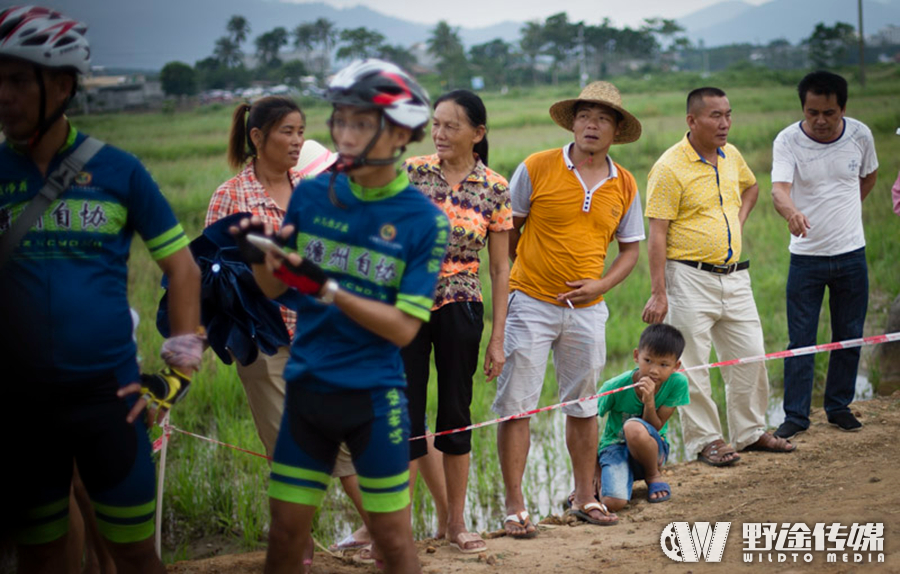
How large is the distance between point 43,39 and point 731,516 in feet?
11.7

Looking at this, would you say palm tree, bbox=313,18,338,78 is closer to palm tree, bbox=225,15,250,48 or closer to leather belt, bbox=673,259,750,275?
palm tree, bbox=225,15,250,48

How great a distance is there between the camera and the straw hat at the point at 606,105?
456 cm

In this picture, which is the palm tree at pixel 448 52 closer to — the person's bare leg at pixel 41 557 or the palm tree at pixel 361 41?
the palm tree at pixel 361 41

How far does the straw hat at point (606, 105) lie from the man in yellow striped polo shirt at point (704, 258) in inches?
16.2

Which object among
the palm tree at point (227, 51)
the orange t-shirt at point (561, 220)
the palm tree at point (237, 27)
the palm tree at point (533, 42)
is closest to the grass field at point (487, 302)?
the orange t-shirt at point (561, 220)

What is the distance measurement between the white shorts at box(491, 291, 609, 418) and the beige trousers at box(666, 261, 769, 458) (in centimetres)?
87

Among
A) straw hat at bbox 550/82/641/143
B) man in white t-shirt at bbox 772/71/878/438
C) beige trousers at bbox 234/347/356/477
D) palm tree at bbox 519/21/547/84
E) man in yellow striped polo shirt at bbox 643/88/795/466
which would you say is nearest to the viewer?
beige trousers at bbox 234/347/356/477

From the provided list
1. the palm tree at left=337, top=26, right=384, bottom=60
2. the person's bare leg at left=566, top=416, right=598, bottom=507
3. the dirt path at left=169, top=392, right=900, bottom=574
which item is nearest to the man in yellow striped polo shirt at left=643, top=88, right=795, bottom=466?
the dirt path at left=169, top=392, right=900, bottom=574

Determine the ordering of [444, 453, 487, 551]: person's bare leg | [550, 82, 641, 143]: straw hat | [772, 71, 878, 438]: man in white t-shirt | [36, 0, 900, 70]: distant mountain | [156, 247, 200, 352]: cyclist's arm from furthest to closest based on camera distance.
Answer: [36, 0, 900, 70]: distant mountain, [772, 71, 878, 438]: man in white t-shirt, [550, 82, 641, 143]: straw hat, [444, 453, 487, 551]: person's bare leg, [156, 247, 200, 352]: cyclist's arm

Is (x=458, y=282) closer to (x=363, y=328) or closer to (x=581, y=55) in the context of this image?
(x=363, y=328)

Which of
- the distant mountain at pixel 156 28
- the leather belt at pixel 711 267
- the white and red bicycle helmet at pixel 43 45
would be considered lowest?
the leather belt at pixel 711 267

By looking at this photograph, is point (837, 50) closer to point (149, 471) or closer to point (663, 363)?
point (663, 363)

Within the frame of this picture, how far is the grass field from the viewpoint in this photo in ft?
17.3

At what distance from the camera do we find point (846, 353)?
567cm
